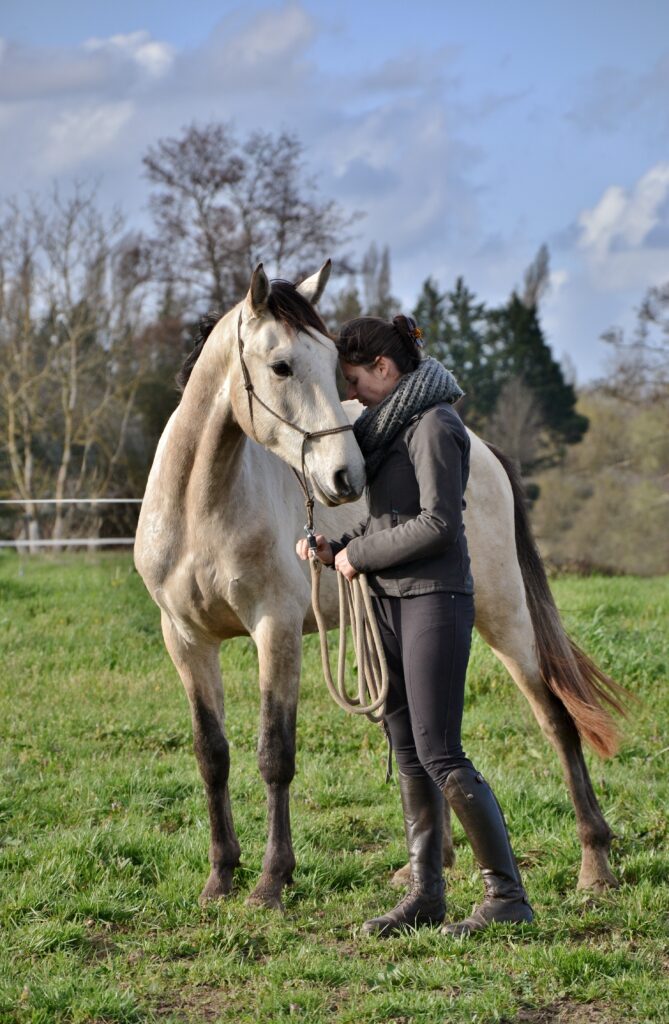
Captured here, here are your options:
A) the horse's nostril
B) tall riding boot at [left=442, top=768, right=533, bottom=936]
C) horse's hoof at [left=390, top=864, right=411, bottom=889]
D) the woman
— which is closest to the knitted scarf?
the woman

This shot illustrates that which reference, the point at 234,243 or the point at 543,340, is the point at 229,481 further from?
the point at 543,340

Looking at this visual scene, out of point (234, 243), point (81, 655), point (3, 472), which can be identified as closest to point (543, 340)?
point (234, 243)

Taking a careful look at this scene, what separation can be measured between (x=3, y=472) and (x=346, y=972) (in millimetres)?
19264

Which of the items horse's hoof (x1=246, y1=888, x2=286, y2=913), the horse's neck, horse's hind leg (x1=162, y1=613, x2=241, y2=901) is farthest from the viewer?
horse's hind leg (x1=162, y1=613, x2=241, y2=901)

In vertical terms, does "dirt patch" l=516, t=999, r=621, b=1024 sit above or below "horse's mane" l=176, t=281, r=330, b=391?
below

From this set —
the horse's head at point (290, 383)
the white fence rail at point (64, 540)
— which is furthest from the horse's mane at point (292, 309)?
the white fence rail at point (64, 540)

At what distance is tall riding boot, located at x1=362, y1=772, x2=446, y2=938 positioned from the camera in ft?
11.2

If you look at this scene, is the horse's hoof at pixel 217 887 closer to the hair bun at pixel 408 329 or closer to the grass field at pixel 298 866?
the grass field at pixel 298 866

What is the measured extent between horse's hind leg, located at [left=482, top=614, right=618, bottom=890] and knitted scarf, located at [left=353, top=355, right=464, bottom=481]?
1527mm

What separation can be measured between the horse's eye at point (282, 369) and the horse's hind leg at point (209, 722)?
1204 mm

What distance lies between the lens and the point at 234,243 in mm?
22281

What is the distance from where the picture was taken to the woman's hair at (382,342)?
321cm

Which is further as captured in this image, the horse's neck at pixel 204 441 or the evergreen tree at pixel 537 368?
the evergreen tree at pixel 537 368

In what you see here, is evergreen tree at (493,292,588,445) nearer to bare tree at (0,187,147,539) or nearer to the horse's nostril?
bare tree at (0,187,147,539)
